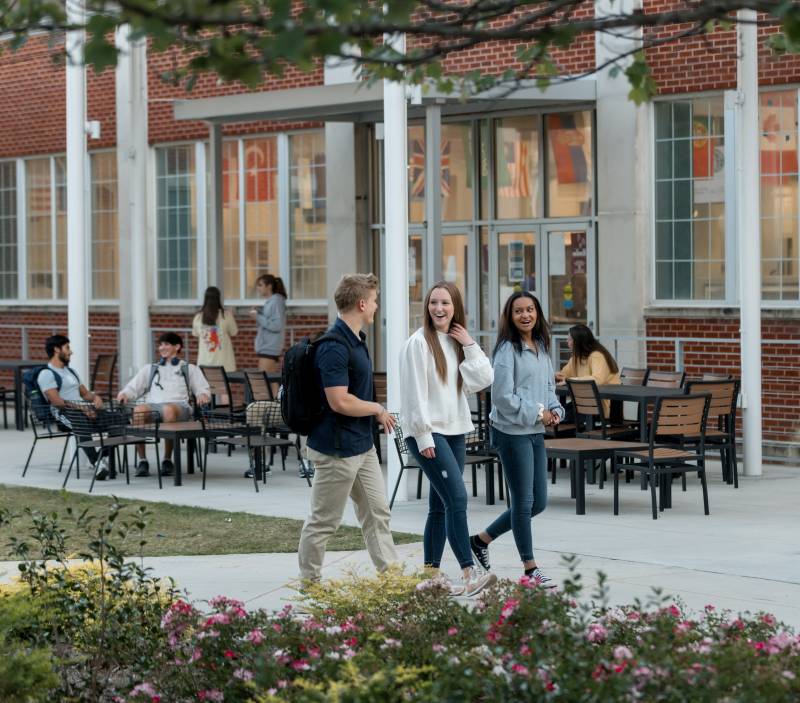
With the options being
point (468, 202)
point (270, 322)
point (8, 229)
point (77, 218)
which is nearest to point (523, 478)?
point (77, 218)

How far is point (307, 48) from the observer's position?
13.0ft

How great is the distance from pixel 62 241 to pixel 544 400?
17.5m

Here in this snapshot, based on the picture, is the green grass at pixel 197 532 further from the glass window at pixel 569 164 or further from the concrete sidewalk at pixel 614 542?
the glass window at pixel 569 164

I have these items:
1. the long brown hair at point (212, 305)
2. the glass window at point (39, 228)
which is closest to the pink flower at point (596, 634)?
the long brown hair at point (212, 305)

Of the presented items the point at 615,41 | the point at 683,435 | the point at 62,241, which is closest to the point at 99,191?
the point at 62,241

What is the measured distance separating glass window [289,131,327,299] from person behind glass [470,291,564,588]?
12677mm

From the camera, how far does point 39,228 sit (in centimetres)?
2542

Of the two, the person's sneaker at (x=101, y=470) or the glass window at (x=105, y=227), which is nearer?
the person's sneaker at (x=101, y=470)

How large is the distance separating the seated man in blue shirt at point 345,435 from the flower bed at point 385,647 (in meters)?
0.99

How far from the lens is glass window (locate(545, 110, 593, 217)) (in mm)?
18344

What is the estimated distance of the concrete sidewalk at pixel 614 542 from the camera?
8.81 metres

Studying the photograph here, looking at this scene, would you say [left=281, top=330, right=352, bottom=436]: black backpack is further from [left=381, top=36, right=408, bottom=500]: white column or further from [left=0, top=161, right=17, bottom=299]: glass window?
[left=0, top=161, right=17, bottom=299]: glass window

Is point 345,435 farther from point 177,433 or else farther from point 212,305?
point 212,305

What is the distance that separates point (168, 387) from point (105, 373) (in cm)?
747
